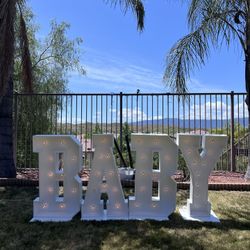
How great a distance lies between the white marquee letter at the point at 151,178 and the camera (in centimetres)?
532

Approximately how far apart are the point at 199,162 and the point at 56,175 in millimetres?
2033

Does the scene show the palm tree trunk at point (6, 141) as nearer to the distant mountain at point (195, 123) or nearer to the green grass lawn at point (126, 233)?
the green grass lawn at point (126, 233)

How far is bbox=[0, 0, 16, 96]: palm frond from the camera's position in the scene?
258 inches

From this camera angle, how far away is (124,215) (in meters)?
5.33

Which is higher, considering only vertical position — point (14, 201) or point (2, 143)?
point (2, 143)

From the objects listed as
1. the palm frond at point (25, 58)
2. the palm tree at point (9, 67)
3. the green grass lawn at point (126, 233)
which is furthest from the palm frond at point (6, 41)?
the green grass lawn at point (126, 233)

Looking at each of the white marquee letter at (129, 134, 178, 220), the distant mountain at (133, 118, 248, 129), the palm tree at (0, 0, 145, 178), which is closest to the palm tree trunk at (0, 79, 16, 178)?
the palm tree at (0, 0, 145, 178)

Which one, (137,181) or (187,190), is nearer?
(137,181)

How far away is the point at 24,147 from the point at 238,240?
6668 millimetres

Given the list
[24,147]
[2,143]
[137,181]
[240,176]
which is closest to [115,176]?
[137,181]

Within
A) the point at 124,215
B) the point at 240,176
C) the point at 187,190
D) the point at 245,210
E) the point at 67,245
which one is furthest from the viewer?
the point at 240,176

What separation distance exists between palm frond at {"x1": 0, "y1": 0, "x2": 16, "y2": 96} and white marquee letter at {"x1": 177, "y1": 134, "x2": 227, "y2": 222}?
3257 mm

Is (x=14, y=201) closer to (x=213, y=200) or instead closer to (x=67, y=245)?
(x=67, y=245)

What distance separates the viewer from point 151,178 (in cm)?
535
